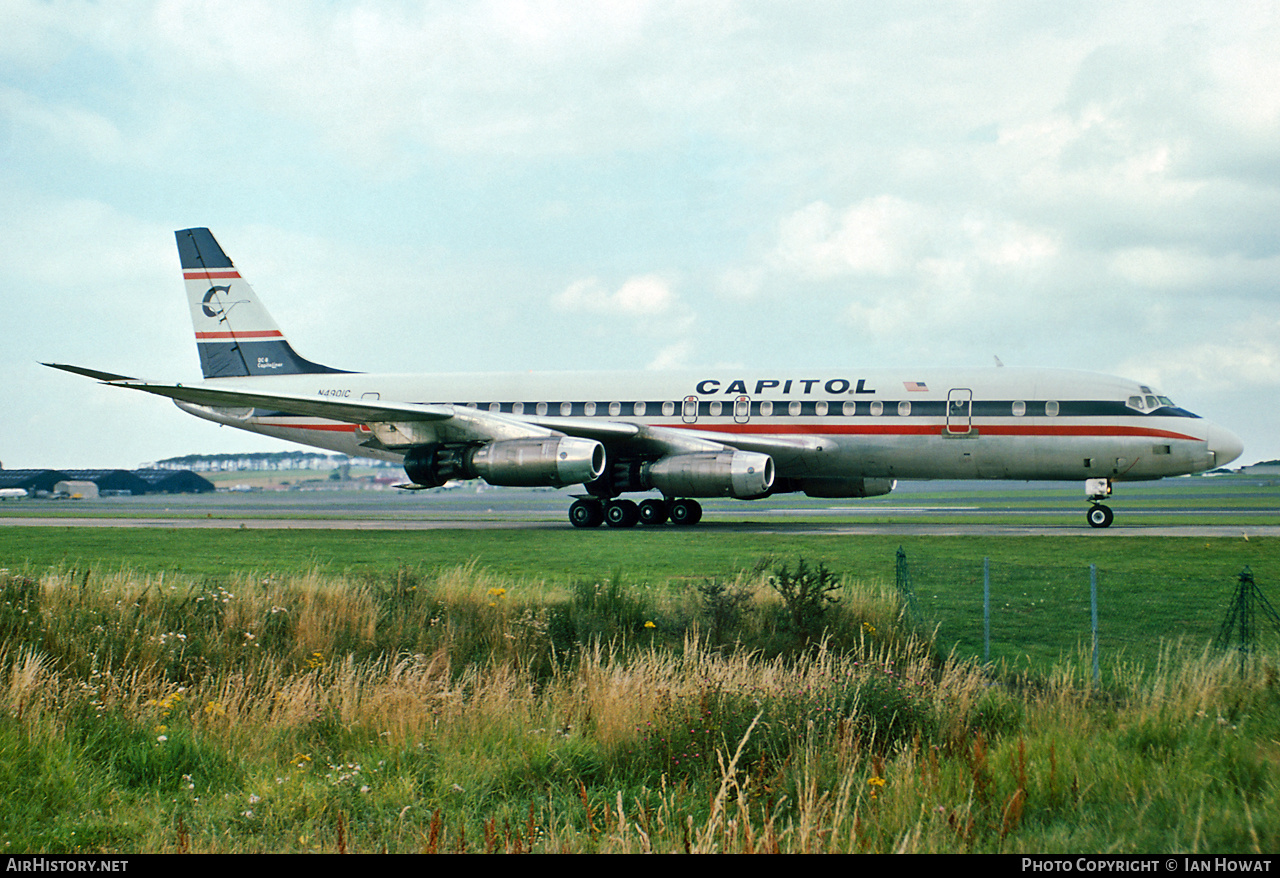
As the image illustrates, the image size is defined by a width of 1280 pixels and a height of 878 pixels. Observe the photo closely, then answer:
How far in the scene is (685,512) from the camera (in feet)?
89.4

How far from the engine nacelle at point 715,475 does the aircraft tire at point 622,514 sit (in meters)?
1.58

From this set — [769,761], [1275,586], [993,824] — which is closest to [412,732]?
[769,761]

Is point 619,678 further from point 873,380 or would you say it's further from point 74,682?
point 873,380

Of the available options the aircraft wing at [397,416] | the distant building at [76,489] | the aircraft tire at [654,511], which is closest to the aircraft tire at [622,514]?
the aircraft tire at [654,511]

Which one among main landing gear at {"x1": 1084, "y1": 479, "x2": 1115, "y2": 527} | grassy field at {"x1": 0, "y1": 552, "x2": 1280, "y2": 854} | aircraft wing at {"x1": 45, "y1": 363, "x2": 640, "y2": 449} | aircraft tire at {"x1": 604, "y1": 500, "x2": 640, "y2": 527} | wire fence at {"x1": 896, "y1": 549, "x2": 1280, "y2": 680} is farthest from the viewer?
aircraft tire at {"x1": 604, "y1": 500, "x2": 640, "y2": 527}

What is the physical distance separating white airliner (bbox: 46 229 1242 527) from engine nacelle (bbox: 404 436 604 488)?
0.04 metres

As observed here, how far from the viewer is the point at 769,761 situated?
6.74m

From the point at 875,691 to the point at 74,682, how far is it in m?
6.68

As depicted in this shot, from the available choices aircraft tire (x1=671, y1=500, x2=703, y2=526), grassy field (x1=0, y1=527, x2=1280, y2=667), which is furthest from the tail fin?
aircraft tire (x1=671, y1=500, x2=703, y2=526)

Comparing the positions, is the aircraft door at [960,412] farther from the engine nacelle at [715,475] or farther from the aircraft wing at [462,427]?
the engine nacelle at [715,475]

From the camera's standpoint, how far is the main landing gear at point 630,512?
2627 centimetres

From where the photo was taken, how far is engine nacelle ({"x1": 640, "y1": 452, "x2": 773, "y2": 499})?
77.4 feet

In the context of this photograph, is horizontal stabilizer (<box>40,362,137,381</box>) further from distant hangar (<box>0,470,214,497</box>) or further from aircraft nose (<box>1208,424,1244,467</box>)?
distant hangar (<box>0,470,214,497</box>)
